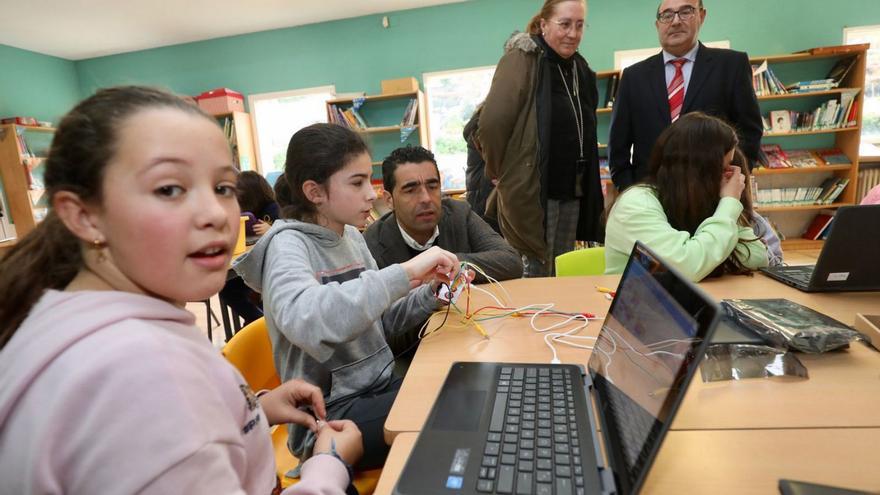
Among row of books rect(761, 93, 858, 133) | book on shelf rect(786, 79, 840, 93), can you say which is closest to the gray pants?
row of books rect(761, 93, 858, 133)

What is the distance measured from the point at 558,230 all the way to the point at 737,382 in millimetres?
1690

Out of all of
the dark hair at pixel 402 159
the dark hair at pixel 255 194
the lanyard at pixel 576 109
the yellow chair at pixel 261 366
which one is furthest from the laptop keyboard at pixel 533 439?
the dark hair at pixel 255 194

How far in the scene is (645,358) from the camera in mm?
635

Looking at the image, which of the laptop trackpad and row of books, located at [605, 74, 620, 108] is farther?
row of books, located at [605, 74, 620, 108]

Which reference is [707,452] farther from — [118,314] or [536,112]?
[536,112]

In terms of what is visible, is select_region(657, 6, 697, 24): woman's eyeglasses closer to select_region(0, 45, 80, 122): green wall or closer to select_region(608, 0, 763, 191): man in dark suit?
select_region(608, 0, 763, 191): man in dark suit

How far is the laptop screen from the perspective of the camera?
0.50 m

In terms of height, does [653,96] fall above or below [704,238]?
above

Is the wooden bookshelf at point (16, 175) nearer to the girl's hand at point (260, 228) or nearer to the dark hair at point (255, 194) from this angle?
the dark hair at point (255, 194)

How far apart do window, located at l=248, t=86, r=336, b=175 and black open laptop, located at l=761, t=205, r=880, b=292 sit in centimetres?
489

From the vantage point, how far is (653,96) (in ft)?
7.20

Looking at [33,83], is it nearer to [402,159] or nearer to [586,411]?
[402,159]

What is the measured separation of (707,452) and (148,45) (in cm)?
649

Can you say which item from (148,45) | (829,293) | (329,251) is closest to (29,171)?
(148,45)
